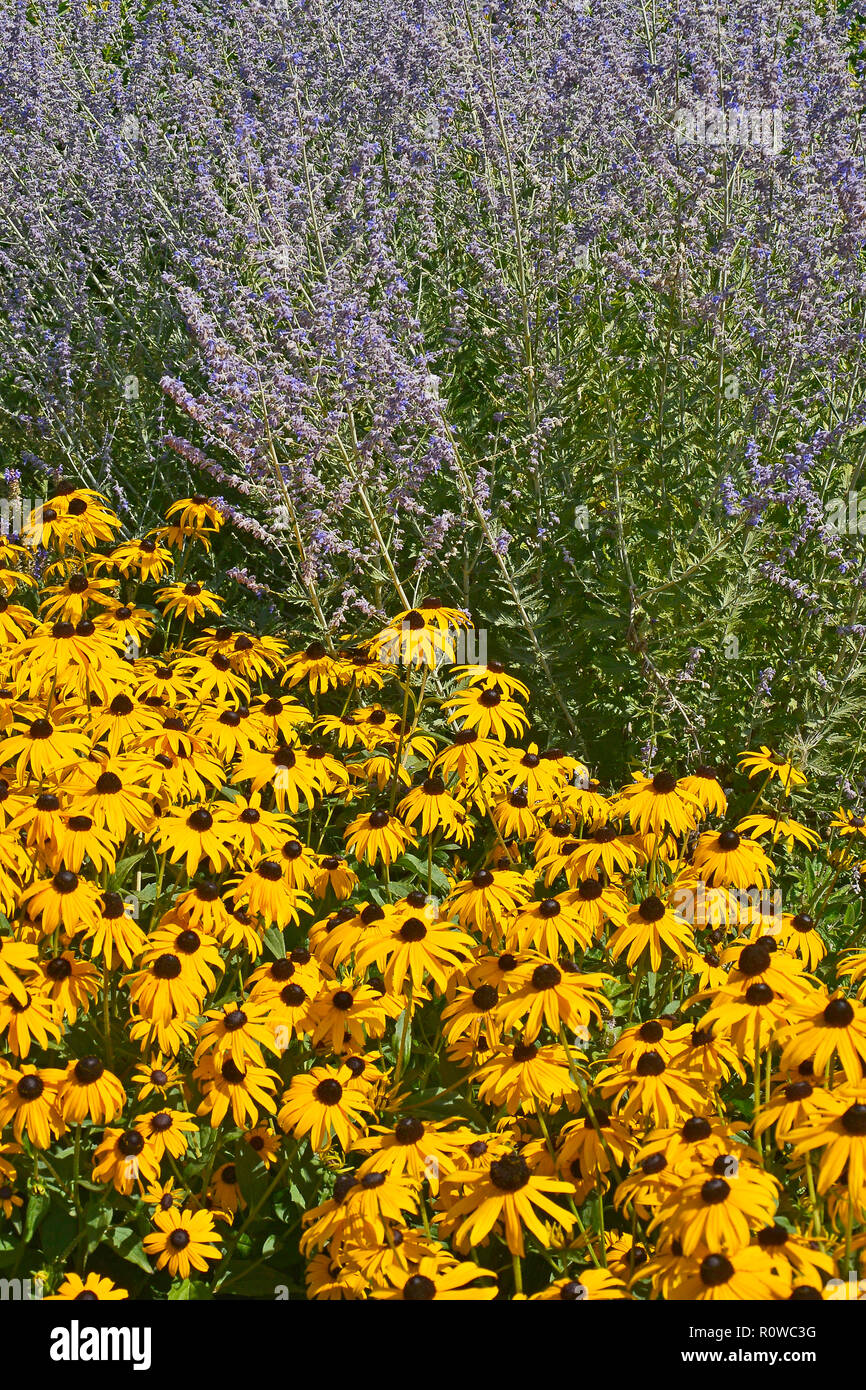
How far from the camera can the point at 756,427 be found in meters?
5.04

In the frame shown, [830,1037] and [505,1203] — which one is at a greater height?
[830,1037]

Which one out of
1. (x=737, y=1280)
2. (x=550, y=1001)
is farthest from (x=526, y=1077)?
(x=737, y=1280)

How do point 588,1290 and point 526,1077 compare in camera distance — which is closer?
point 588,1290

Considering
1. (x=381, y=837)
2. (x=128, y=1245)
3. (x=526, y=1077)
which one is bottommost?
(x=128, y=1245)

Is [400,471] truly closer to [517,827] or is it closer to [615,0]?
[517,827]

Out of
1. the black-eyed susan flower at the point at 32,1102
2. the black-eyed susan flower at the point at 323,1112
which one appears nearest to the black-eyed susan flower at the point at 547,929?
the black-eyed susan flower at the point at 323,1112

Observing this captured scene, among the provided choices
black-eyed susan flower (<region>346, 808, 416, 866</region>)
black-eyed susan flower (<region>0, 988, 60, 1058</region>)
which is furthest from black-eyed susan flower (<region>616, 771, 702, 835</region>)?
black-eyed susan flower (<region>0, 988, 60, 1058</region>)

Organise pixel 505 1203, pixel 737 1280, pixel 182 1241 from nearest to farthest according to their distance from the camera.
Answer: pixel 737 1280
pixel 505 1203
pixel 182 1241

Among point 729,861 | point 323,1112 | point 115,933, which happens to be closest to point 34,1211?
point 115,933

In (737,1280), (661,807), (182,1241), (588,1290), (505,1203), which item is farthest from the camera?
(661,807)

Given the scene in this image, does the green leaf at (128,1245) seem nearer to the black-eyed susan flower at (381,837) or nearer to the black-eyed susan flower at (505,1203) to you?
the black-eyed susan flower at (505,1203)

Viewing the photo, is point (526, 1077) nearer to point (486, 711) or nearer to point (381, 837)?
point (381, 837)

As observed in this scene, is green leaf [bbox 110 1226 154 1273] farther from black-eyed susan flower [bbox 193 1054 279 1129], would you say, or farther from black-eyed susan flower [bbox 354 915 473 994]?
black-eyed susan flower [bbox 354 915 473 994]

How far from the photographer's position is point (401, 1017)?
11.1ft
